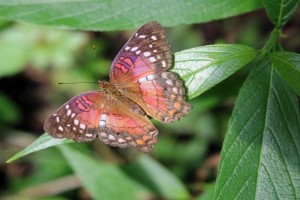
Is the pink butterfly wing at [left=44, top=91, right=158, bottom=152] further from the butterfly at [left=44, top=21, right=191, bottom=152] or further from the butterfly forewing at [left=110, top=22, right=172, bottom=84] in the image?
the butterfly forewing at [left=110, top=22, right=172, bottom=84]

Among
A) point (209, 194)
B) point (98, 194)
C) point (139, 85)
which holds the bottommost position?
point (98, 194)

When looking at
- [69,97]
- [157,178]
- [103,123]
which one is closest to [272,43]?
[103,123]

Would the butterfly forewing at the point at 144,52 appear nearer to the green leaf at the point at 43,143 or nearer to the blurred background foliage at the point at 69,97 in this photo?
the green leaf at the point at 43,143

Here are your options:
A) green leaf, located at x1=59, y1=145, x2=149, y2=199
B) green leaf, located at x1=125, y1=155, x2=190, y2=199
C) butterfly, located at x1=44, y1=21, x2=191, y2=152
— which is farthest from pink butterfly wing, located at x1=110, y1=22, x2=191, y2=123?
green leaf, located at x1=125, y1=155, x2=190, y2=199

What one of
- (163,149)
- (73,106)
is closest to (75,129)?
(73,106)

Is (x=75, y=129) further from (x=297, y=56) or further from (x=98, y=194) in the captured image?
(x=98, y=194)

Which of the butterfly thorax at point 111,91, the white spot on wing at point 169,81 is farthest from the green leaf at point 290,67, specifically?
the butterfly thorax at point 111,91
